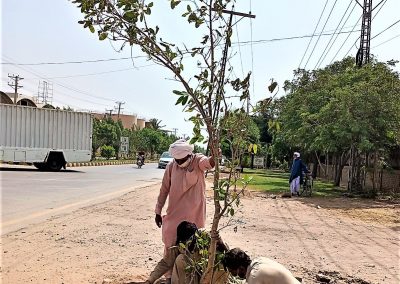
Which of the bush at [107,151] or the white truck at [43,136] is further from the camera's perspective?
the bush at [107,151]

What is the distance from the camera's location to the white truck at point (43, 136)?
25.3 meters

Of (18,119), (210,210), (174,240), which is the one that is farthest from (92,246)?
(18,119)

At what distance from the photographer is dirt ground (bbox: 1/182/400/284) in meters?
5.73

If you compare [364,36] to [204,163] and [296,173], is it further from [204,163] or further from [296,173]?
[204,163]

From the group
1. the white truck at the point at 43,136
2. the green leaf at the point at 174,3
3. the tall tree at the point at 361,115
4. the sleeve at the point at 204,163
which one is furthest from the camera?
the white truck at the point at 43,136

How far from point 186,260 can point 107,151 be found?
173ft

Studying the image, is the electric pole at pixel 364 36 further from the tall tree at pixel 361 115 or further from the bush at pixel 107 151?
the bush at pixel 107 151

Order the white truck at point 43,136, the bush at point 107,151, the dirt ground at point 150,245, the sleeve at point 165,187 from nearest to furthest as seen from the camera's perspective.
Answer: the sleeve at point 165,187 < the dirt ground at point 150,245 < the white truck at point 43,136 < the bush at point 107,151

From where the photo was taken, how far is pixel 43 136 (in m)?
26.5

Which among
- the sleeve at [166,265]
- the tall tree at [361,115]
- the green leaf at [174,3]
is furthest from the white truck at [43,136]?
the green leaf at [174,3]

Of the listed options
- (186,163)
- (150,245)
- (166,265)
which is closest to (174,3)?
(186,163)

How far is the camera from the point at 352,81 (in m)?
20.7

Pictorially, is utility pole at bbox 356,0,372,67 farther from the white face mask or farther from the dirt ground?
the white face mask

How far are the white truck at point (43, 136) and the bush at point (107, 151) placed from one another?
26.9m
